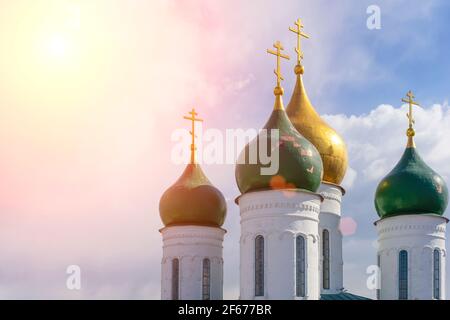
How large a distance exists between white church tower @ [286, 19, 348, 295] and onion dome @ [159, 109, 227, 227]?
2.95 metres

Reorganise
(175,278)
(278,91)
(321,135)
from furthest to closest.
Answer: (175,278) < (321,135) < (278,91)

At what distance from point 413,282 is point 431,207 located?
6.71 feet

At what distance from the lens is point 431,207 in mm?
28078

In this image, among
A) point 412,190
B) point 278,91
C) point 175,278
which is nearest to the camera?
point 278,91

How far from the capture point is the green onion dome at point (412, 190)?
2803 centimetres

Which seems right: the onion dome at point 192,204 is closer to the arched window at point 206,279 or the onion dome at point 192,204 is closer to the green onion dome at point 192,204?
the green onion dome at point 192,204

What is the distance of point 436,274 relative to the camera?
2809cm

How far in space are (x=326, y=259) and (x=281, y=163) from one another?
397 centimetres

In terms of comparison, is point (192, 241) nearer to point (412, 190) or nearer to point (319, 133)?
point (319, 133)

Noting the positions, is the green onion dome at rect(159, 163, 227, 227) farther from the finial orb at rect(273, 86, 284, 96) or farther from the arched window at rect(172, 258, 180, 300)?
the finial orb at rect(273, 86, 284, 96)

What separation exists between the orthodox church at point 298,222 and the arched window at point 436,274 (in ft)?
0.09

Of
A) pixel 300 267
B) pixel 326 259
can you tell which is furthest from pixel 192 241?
pixel 300 267
